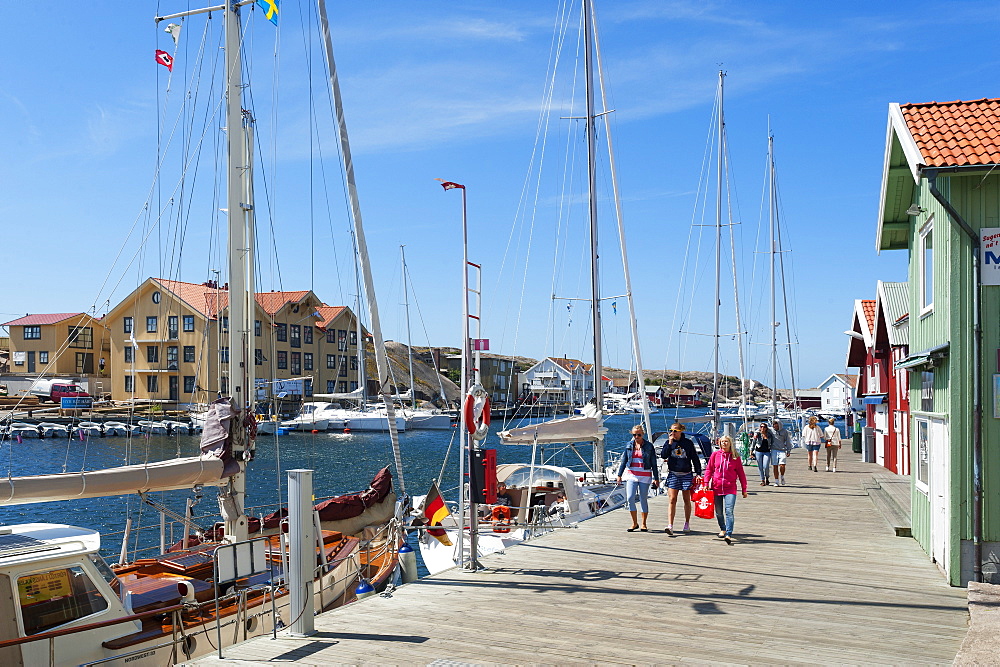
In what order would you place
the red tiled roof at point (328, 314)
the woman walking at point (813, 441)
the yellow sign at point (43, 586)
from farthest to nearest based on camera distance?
1. the red tiled roof at point (328, 314)
2. the woman walking at point (813, 441)
3. the yellow sign at point (43, 586)

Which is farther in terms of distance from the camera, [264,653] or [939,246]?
[939,246]

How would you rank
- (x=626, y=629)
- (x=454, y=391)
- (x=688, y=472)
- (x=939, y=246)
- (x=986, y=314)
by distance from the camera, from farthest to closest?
(x=454, y=391)
(x=688, y=472)
(x=939, y=246)
(x=986, y=314)
(x=626, y=629)

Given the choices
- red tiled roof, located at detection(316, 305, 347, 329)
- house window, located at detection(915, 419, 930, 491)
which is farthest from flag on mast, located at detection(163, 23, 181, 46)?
red tiled roof, located at detection(316, 305, 347, 329)

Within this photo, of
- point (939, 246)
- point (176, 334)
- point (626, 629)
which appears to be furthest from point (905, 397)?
point (176, 334)

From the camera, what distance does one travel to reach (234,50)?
16.4m

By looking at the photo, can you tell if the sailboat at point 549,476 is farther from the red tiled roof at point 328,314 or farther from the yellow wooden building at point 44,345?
the yellow wooden building at point 44,345

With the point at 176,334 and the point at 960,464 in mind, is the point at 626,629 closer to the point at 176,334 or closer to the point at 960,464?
the point at 960,464

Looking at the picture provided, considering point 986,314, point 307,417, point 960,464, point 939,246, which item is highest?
point 939,246

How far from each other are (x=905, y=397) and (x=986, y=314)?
16.7 metres

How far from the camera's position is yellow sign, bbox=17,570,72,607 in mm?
9344

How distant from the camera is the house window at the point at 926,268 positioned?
1205cm

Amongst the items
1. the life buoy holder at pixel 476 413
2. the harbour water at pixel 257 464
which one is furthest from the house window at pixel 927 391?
the harbour water at pixel 257 464

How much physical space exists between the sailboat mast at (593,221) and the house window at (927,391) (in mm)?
13586

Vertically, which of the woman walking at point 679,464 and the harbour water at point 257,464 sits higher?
the woman walking at point 679,464
